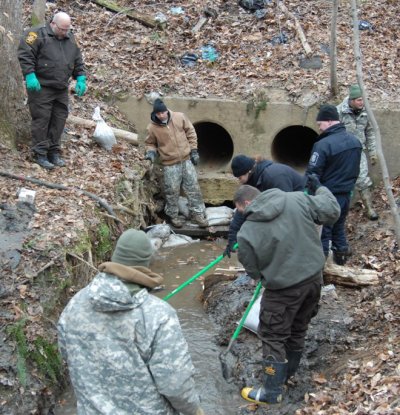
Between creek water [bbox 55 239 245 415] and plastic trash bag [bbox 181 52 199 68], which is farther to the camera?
plastic trash bag [bbox 181 52 199 68]

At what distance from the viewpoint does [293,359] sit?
19.5 feet

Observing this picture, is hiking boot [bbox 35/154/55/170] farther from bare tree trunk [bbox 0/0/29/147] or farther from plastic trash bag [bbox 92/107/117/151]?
plastic trash bag [bbox 92/107/117/151]

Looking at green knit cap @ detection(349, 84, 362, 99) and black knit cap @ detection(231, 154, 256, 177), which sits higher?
green knit cap @ detection(349, 84, 362, 99)

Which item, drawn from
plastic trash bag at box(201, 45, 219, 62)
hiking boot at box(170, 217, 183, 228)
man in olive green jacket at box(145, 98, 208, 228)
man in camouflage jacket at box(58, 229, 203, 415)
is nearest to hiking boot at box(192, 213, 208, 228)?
man in olive green jacket at box(145, 98, 208, 228)

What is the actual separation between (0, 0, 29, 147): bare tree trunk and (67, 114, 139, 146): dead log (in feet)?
4.44

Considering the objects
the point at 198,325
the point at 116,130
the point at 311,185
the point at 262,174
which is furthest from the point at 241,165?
the point at 116,130

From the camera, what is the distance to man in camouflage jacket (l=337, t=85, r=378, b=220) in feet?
30.7

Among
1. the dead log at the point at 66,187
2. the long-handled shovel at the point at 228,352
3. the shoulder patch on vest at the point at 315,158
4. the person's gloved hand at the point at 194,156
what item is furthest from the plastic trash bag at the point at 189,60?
the long-handled shovel at the point at 228,352

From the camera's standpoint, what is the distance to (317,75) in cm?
1172

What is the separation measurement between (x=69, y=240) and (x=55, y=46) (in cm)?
314

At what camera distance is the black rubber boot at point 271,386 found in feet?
18.3

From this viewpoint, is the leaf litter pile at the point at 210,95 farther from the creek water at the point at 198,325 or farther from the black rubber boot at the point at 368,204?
the creek water at the point at 198,325

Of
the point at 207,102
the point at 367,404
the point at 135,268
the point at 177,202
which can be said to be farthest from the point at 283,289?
the point at 207,102

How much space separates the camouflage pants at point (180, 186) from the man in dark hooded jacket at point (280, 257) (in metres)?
5.30
